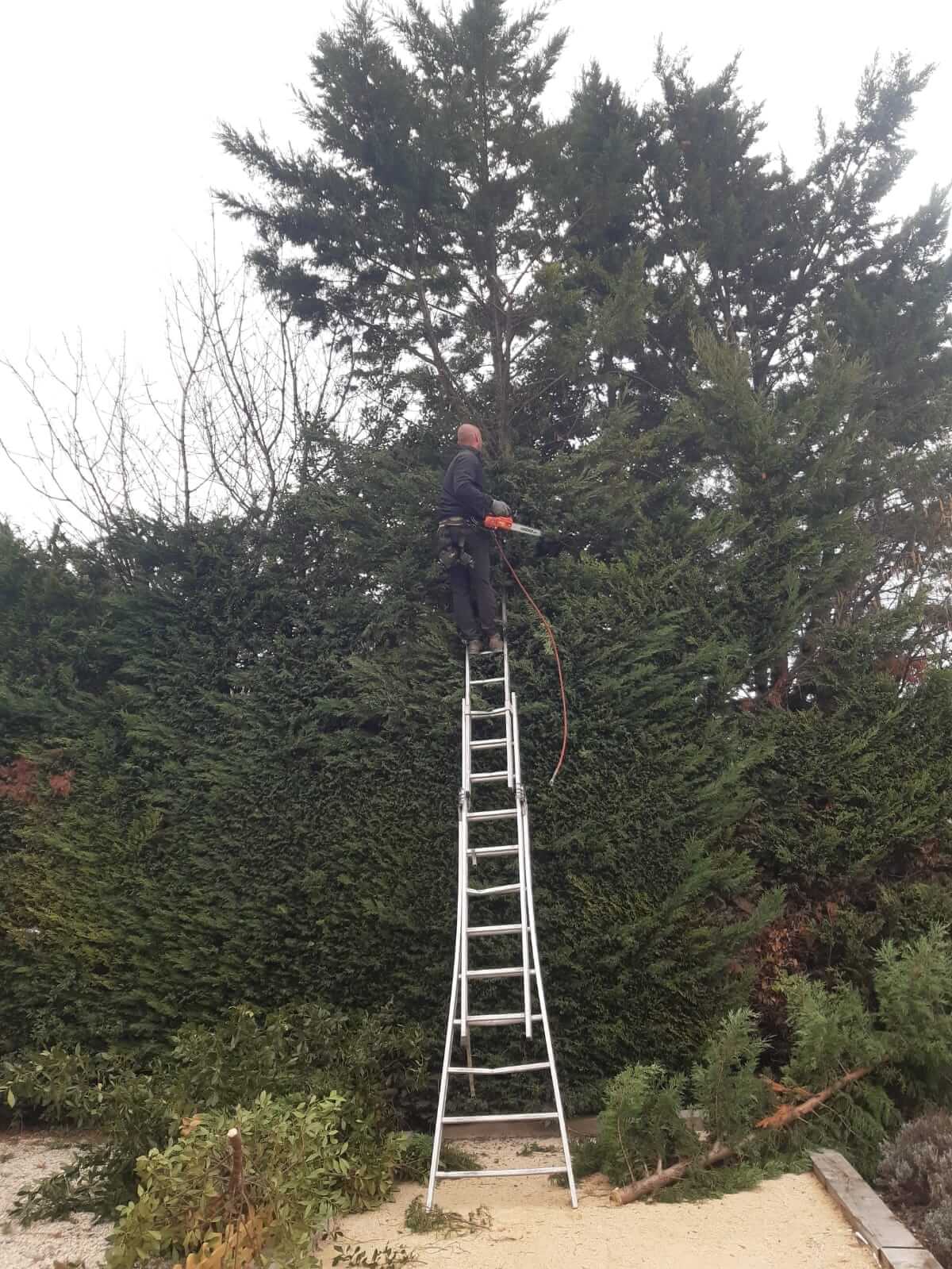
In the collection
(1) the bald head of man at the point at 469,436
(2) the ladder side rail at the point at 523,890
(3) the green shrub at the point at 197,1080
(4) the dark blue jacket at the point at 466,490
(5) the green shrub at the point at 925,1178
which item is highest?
(1) the bald head of man at the point at 469,436

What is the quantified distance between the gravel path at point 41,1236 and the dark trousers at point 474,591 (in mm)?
4434

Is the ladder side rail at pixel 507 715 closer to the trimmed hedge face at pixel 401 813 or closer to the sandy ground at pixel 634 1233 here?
the trimmed hedge face at pixel 401 813

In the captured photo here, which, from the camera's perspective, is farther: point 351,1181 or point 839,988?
point 839,988

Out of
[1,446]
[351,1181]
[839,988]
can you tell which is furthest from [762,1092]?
[1,446]

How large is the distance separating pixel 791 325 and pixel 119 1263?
35.2 ft

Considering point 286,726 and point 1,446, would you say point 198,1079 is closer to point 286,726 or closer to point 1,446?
point 286,726

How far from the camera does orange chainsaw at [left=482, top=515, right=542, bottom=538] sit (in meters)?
7.14

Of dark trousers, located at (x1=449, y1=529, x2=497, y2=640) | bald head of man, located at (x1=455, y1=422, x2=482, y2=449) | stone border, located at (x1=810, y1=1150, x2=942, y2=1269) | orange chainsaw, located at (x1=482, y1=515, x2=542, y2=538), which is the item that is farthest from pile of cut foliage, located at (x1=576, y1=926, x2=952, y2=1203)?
bald head of man, located at (x1=455, y1=422, x2=482, y2=449)

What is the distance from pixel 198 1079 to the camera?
5.15 meters

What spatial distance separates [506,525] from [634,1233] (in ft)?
15.5

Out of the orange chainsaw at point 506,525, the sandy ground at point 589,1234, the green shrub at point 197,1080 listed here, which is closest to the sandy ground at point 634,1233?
the sandy ground at point 589,1234

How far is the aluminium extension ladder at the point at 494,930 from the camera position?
15.4 feet

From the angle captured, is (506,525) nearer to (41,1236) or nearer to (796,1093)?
(796,1093)

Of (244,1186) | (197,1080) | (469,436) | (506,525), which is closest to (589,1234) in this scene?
(244,1186)
